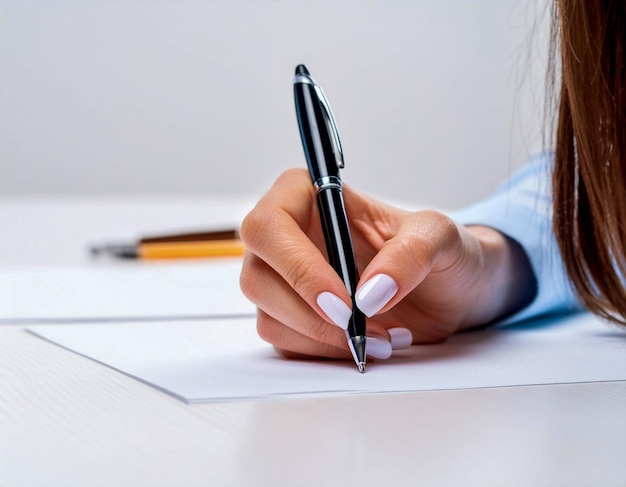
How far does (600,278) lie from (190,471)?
33 centimetres

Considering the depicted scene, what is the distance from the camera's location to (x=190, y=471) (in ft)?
0.69

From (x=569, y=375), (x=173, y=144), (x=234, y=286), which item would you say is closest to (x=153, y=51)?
(x=173, y=144)

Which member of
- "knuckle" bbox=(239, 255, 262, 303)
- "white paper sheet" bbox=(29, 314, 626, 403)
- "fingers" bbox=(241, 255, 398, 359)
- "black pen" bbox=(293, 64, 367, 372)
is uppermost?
"black pen" bbox=(293, 64, 367, 372)

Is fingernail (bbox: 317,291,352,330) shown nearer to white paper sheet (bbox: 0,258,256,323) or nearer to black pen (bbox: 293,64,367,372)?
black pen (bbox: 293,64,367,372)

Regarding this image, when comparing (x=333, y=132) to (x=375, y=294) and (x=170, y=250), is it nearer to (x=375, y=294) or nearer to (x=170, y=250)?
(x=375, y=294)

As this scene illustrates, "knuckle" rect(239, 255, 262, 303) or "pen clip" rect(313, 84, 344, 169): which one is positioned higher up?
"pen clip" rect(313, 84, 344, 169)

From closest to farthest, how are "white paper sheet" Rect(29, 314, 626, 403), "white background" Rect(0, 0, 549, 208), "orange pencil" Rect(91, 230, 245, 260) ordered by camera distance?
1. "white paper sheet" Rect(29, 314, 626, 403)
2. "orange pencil" Rect(91, 230, 245, 260)
3. "white background" Rect(0, 0, 549, 208)

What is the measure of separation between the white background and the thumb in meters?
1.80

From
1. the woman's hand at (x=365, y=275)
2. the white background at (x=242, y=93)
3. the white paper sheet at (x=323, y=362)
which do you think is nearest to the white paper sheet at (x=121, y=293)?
the white paper sheet at (x=323, y=362)

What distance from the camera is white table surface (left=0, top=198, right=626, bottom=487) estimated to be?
0.68ft

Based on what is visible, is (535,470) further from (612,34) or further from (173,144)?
(173,144)

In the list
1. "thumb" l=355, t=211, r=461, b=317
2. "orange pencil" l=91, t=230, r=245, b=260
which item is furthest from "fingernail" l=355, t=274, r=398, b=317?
"orange pencil" l=91, t=230, r=245, b=260

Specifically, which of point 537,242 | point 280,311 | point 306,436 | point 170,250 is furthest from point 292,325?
point 170,250

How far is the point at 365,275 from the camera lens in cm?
36
